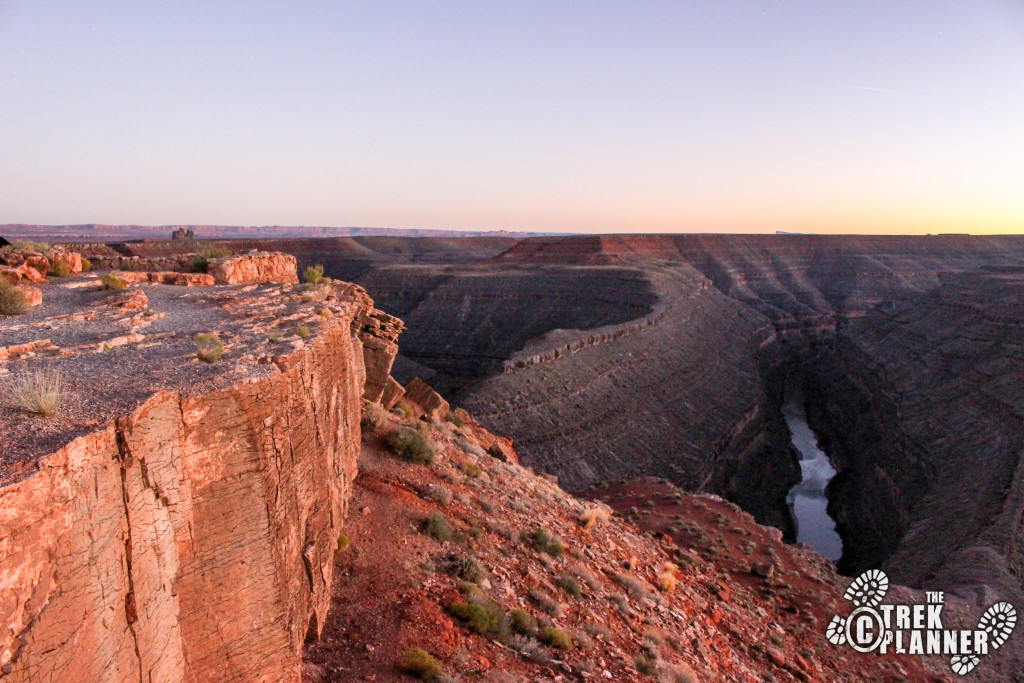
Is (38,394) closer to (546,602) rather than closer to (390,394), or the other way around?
(546,602)

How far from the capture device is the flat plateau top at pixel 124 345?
4.02m

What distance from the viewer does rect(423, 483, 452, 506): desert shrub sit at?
9508mm

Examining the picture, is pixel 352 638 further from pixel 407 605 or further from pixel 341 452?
pixel 341 452

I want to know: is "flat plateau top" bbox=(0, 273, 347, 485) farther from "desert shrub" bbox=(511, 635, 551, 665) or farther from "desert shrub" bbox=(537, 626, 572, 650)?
"desert shrub" bbox=(537, 626, 572, 650)

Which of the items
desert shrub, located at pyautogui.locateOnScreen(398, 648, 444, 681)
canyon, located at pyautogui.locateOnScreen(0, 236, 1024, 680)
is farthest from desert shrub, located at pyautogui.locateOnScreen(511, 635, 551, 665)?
canyon, located at pyautogui.locateOnScreen(0, 236, 1024, 680)

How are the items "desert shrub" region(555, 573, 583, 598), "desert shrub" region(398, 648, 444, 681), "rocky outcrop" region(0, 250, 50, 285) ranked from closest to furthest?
"desert shrub" region(398, 648, 444, 681) → "desert shrub" region(555, 573, 583, 598) → "rocky outcrop" region(0, 250, 50, 285)

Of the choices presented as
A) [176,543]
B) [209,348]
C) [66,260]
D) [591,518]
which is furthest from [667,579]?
[66,260]

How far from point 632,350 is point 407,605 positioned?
3230 centimetres

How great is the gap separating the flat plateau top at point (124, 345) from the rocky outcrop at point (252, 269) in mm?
1573

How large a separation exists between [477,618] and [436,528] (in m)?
1.74

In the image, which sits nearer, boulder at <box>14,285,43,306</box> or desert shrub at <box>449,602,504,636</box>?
desert shrub at <box>449,602,504,636</box>

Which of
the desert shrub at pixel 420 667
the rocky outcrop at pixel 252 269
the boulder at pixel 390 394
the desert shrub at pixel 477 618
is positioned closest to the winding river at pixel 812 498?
the boulder at pixel 390 394

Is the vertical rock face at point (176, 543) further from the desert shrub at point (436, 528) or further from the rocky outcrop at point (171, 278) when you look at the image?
the rocky outcrop at point (171, 278)

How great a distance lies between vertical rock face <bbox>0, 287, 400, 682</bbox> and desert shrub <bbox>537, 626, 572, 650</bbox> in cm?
254
